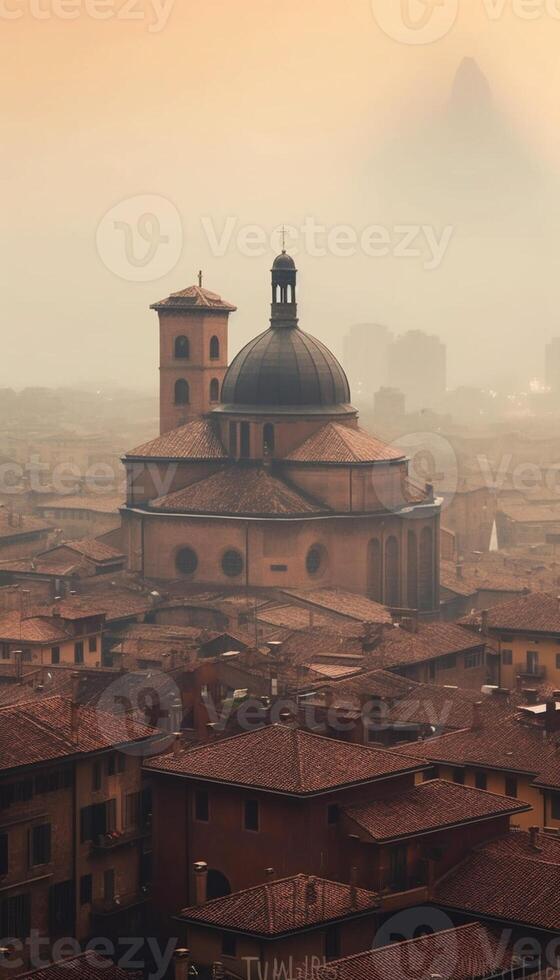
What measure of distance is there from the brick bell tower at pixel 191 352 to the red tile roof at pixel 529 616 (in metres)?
15.3

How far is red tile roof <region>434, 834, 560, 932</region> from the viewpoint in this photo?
30.0 m

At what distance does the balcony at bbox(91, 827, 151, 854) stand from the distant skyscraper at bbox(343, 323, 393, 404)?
15240 cm

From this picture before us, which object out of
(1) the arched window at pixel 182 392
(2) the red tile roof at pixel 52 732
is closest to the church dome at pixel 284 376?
(1) the arched window at pixel 182 392

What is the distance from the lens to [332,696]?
39469mm

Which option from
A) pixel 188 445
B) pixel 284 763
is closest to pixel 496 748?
pixel 284 763

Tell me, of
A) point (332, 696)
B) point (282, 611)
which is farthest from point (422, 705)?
point (282, 611)

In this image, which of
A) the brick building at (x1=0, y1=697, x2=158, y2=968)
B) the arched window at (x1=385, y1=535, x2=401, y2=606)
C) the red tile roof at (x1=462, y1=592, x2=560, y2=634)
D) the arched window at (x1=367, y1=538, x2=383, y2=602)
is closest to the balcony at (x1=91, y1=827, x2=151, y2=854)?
the brick building at (x1=0, y1=697, x2=158, y2=968)

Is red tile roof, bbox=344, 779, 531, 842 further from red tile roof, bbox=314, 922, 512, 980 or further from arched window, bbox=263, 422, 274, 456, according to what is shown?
arched window, bbox=263, 422, 274, 456

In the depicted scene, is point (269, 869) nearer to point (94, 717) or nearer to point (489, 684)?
point (94, 717)

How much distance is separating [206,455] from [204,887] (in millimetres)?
30269

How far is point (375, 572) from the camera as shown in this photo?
197 ft

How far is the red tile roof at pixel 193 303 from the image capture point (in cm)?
6372

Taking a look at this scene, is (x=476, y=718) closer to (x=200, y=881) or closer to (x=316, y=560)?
(x=200, y=881)

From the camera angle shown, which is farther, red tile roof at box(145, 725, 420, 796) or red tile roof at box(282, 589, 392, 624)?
red tile roof at box(282, 589, 392, 624)
